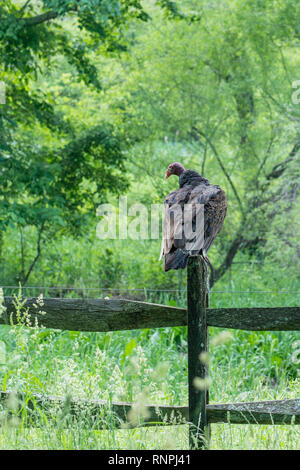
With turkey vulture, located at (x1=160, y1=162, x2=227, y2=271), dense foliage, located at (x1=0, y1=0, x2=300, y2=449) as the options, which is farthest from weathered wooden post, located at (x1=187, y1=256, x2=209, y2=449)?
dense foliage, located at (x1=0, y1=0, x2=300, y2=449)

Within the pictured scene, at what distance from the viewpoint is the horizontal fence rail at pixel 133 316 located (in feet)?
9.56

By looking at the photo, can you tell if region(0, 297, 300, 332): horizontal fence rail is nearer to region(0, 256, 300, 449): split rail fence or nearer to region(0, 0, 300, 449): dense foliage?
region(0, 256, 300, 449): split rail fence

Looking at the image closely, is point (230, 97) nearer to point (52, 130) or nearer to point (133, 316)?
point (52, 130)

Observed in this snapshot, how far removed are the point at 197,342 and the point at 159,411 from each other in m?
0.39

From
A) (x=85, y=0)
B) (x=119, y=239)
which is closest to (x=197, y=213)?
(x=85, y=0)

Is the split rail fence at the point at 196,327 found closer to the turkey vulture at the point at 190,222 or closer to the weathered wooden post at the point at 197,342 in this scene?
the weathered wooden post at the point at 197,342

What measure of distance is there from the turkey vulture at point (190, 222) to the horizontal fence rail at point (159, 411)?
0.76m

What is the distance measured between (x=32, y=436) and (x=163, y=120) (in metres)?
5.63

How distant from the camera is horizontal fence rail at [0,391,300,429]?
2797 millimetres

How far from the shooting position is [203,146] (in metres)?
8.02

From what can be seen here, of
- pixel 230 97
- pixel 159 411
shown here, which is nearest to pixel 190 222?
pixel 159 411

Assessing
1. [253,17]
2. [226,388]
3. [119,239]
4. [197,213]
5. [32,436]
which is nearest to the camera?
[32,436]

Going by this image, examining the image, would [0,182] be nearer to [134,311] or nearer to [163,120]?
[163,120]

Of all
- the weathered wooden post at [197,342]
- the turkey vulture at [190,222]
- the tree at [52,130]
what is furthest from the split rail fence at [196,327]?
the tree at [52,130]
